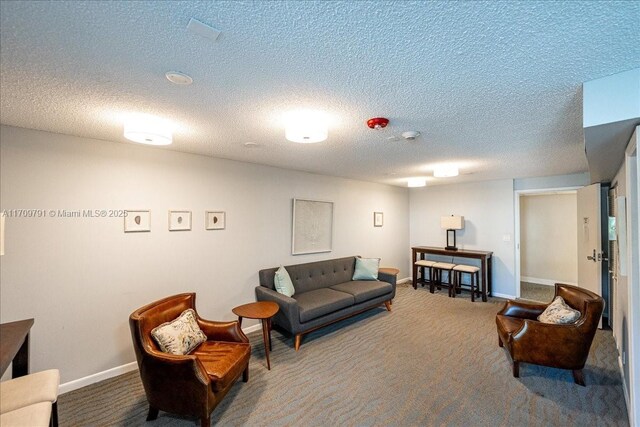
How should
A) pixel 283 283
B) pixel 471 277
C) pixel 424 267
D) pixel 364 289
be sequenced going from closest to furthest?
pixel 283 283 < pixel 364 289 < pixel 471 277 < pixel 424 267

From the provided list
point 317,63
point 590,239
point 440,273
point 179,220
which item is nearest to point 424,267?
point 440,273

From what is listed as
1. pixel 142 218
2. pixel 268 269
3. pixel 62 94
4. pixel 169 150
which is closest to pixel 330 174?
pixel 268 269

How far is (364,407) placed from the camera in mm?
2172

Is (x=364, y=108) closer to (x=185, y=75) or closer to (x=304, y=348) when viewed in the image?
(x=185, y=75)

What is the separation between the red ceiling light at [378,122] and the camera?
2.06 metres

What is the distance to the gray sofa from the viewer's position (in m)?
3.17

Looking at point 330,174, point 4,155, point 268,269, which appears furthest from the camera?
point 330,174

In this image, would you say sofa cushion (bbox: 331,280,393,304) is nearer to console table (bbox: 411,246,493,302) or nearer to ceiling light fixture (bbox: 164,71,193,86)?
console table (bbox: 411,246,493,302)

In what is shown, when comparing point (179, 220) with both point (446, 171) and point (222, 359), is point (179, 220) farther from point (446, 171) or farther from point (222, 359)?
point (446, 171)

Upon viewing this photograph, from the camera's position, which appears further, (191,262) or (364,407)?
(191,262)

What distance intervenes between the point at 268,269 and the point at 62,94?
2.77m

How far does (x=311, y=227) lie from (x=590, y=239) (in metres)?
4.04

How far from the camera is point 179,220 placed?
3076 mm

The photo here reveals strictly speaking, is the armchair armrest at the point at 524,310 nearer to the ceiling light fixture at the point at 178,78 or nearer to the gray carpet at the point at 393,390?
the gray carpet at the point at 393,390
